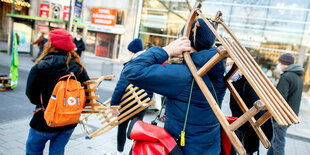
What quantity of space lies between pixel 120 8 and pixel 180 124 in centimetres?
2140

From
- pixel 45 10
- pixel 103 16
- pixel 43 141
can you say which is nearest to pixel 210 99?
pixel 43 141

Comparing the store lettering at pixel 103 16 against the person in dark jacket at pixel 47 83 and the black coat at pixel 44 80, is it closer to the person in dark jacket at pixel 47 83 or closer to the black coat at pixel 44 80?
the person in dark jacket at pixel 47 83

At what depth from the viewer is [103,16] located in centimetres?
2195

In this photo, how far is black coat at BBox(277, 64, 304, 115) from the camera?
3568 mm

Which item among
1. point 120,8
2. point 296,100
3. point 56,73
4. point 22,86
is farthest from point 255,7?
point 56,73

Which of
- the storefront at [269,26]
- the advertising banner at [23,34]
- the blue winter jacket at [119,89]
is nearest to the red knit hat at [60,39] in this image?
the blue winter jacket at [119,89]

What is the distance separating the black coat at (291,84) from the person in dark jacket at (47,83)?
3.28 metres

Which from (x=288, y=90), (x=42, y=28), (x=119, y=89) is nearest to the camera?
(x=119, y=89)

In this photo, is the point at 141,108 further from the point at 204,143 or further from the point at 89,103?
the point at 204,143

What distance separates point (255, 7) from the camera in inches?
682

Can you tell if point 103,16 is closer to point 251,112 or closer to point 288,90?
point 288,90

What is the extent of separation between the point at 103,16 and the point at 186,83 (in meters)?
22.1

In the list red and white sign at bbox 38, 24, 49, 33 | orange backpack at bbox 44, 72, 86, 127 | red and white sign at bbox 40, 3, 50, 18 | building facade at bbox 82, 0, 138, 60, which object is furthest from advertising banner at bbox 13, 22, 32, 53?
orange backpack at bbox 44, 72, 86, 127

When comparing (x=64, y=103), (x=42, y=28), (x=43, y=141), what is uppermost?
(x=42, y=28)
